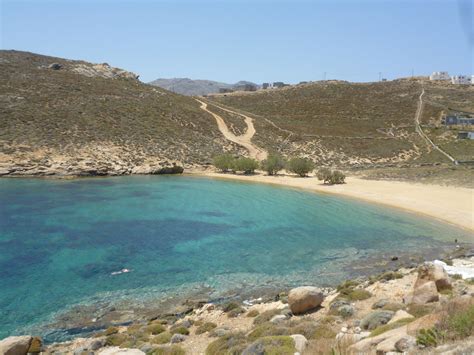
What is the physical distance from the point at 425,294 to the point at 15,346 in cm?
1302

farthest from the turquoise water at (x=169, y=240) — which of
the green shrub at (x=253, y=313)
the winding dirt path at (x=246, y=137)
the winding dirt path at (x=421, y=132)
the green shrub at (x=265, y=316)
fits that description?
the winding dirt path at (x=421, y=132)

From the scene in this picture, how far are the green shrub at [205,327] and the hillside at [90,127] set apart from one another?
43530 mm

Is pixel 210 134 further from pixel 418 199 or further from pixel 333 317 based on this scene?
pixel 333 317

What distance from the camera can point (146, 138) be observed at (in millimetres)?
66500

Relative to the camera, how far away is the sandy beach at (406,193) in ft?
118

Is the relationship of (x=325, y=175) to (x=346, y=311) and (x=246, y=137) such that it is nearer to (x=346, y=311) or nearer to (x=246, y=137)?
(x=246, y=137)

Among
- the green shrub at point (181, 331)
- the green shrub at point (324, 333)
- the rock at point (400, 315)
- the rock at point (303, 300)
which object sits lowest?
the green shrub at point (181, 331)

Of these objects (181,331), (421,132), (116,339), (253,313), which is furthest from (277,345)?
(421,132)

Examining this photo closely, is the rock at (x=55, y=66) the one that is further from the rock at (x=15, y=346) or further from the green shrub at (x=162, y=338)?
the green shrub at (x=162, y=338)

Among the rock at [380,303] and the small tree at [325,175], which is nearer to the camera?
Result: the rock at [380,303]

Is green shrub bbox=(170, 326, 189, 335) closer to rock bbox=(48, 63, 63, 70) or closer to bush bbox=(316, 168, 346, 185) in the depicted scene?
bush bbox=(316, 168, 346, 185)

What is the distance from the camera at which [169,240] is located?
2842 cm

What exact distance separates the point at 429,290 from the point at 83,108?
2645 inches

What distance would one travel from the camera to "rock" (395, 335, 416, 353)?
7833mm
